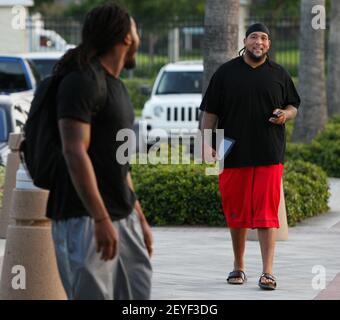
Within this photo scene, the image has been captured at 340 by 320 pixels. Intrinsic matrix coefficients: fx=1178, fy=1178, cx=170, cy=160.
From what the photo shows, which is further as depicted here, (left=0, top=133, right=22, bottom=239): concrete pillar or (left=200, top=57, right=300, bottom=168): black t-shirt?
(left=0, top=133, right=22, bottom=239): concrete pillar

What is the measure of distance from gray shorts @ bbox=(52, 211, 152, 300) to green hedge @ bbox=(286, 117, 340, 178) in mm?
12010

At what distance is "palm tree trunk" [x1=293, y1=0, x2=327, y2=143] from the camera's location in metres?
18.6

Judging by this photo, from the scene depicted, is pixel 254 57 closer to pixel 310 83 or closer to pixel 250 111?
pixel 250 111

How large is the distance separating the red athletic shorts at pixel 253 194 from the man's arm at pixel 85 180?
353 centimetres

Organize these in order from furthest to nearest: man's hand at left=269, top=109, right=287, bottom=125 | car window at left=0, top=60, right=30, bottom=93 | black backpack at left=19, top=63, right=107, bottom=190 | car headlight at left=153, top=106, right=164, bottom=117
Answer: car window at left=0, top=60, right=30, bottom=93 < car headlight at left=153, top=106, right=164, bottom=117 < man's hand at left=269, top=109, right=287, bottom=125 < black backpack at left=19, top=63, right=107, bottom=190

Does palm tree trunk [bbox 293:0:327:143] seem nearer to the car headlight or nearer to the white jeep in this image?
the white jeep

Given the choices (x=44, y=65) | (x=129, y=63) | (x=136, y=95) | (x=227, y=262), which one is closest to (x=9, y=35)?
(x=136, y=95)

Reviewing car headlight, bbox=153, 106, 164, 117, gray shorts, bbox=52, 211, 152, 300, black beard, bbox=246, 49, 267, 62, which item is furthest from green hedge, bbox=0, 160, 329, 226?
car headlight, bbox=153, 106, 164, 117

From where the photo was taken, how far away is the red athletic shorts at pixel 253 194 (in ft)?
28.5

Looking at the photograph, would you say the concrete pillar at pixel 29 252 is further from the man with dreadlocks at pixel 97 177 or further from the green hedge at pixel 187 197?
the green hedge at pixel 187 197

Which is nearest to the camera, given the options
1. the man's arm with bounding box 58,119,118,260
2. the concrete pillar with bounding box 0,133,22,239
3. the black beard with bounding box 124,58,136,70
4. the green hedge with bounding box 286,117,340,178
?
the man's arm with bounding box 58,119,118,260

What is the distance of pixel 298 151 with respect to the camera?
17766 mm

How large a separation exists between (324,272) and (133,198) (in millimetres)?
4078
